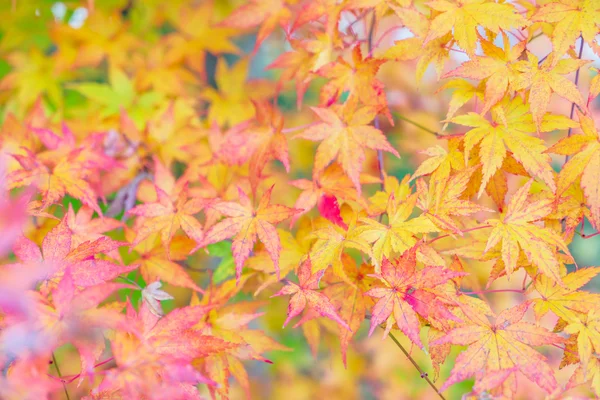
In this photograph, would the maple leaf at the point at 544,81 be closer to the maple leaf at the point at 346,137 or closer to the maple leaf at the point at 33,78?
the maple leaf at the point at 346,137

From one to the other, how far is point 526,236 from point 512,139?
0.64 ft

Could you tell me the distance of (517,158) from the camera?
0.96m

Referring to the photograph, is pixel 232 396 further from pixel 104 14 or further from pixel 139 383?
pixel 104 14

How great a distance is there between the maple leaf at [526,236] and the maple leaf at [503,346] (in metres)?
0.08

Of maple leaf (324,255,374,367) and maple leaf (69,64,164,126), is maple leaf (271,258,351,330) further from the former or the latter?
maple leaf (69,64,164,126)

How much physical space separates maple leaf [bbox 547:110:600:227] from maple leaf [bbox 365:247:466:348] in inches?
11.9

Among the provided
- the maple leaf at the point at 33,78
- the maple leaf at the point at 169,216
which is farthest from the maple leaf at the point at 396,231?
the maple leaf at the point at 33,78

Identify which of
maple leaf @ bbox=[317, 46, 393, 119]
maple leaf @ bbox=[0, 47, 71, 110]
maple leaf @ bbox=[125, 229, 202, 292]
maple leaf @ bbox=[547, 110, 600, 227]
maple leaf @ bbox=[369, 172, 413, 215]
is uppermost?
maple leaf @ bbox=[317, 46, 393, 119]

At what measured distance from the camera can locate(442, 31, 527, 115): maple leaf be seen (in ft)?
3.17

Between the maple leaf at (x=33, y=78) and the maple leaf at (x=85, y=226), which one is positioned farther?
the maple leaf at (x=33, y=78)

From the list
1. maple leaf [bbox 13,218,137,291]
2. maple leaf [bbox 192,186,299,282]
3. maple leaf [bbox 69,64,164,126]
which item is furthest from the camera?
maple leaf [bbox 69,64,164,126]

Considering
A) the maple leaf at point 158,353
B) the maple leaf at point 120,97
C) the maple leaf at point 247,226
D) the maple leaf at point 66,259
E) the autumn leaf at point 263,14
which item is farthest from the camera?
the maple leaf at point 120,97

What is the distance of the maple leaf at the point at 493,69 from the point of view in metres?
0.97

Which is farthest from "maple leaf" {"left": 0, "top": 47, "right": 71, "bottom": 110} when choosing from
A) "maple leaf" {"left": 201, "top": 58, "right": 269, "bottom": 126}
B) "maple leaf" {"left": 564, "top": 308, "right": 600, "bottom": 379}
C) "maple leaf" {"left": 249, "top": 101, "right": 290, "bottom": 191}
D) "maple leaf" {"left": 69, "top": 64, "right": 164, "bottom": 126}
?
"maple leaf" {"left": 564, "top": 308, "right": 600, "bottom": 379}
